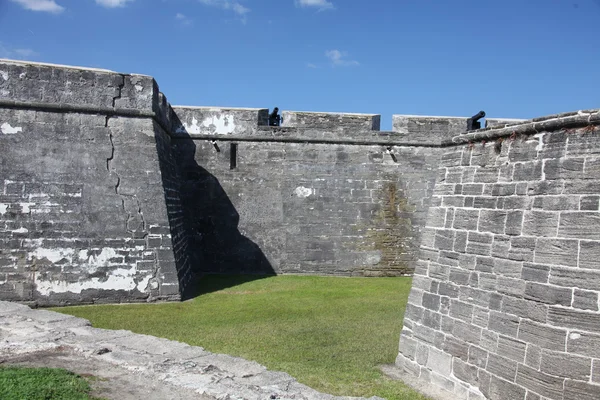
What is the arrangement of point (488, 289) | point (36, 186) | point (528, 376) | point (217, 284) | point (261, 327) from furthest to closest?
point (217, 284)
point (36, 186)
point (261, 327)
point (488, 289)
point (528, 376)

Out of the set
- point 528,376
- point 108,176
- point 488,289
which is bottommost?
point 528,376

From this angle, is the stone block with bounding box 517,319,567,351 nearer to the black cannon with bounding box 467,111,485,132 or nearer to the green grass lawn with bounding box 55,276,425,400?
the green grass lawn with bounding box 55,276,425,400

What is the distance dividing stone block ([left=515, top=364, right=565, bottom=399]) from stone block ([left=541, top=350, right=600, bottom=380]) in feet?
0.15

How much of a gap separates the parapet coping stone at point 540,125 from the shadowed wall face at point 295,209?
23.1 ft

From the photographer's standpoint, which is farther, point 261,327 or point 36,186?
point 36,186

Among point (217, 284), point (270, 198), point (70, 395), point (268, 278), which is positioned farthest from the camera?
point (270, 198)

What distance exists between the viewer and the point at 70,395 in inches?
146

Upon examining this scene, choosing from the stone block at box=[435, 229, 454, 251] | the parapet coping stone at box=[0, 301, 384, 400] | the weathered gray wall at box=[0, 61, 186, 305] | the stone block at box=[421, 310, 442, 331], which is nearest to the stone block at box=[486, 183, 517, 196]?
the stone block at box=[435, 229, 454, 251]

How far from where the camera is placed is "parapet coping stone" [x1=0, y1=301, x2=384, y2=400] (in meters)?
3.99

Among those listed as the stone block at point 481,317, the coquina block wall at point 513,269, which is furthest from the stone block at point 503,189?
the stone block at point 481,317

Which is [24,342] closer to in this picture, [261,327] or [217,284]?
[261,327]

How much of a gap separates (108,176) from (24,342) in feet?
13.6

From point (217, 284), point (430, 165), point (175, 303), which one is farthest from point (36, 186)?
point (430, 165)

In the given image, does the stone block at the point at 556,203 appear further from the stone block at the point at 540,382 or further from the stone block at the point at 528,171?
the stone block at the point at 540,382
